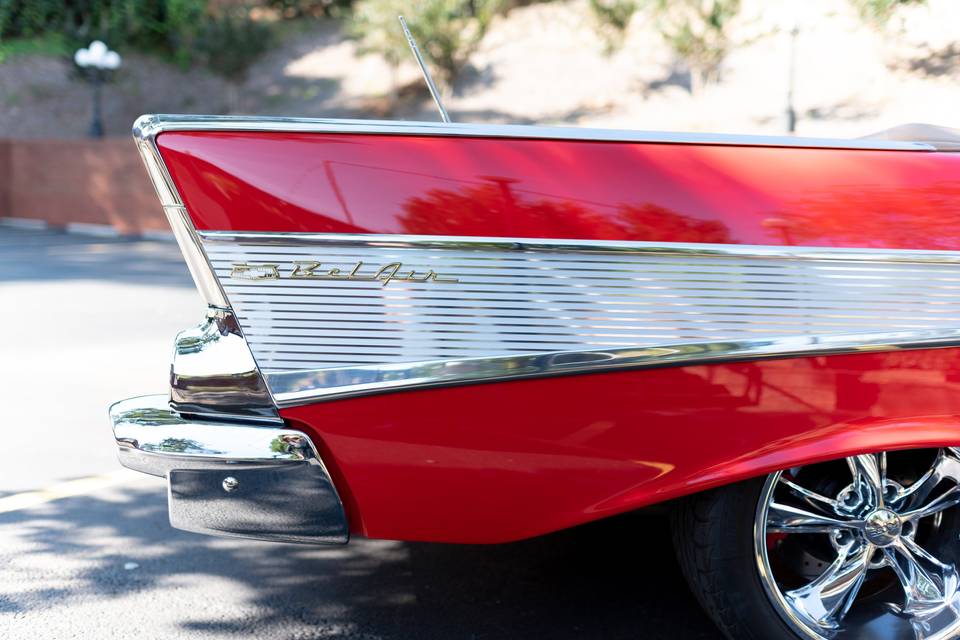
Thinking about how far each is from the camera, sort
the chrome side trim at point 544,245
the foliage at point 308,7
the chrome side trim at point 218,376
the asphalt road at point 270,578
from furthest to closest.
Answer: the foliage at point 308,7
the asphalt road at point 270,578
the chrome side trim at point 218,376
the chrome side trim at point 544,245

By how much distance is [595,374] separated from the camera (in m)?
2.13

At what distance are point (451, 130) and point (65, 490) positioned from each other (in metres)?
2.81

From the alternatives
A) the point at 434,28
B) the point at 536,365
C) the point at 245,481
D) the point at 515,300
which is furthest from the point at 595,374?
the point at 434,28

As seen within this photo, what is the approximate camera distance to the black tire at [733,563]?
2.30 m

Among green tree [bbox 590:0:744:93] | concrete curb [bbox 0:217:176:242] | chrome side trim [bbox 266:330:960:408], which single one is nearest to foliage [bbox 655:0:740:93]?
green tree [bbox 590:0:744:93]

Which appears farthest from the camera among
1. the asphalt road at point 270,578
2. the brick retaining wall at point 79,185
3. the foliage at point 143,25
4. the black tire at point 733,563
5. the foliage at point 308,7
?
the foliage at point 308,7

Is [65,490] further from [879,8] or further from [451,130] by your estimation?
[879,8]

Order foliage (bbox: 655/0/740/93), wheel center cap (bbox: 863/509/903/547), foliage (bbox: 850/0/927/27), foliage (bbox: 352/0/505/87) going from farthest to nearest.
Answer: foliage (bbox: 352/0/505/87)
foliage (bbox: 655/0/740/93)
foliage (bbox: 850/0/927/27)
wheel center cap (bbox: 863/509/903/547)

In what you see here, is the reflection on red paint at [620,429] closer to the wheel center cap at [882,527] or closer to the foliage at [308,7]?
the wheel center cap at [882,527]

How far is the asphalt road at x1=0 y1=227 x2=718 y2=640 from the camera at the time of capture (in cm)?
281

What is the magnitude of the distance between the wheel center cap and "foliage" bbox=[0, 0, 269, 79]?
2910 centimetres

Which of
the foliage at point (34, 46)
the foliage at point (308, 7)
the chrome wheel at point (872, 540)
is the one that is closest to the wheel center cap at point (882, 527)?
the chrome wheel at point (872, 540)

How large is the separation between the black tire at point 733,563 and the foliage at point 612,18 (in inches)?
875

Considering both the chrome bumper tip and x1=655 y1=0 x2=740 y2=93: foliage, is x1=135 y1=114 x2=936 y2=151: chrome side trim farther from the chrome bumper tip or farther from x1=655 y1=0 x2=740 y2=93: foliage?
x1=655 y1=0 x2=740 y2=93: foliage
